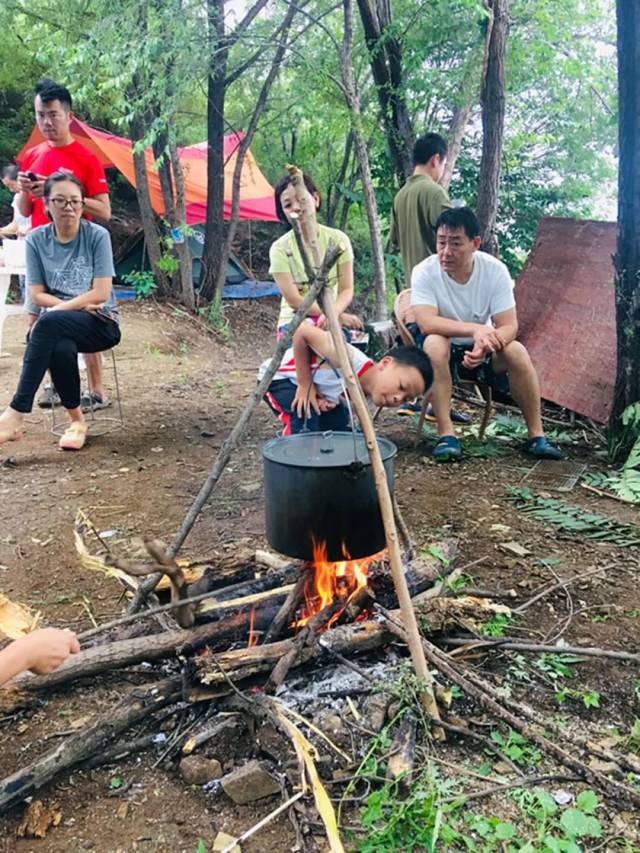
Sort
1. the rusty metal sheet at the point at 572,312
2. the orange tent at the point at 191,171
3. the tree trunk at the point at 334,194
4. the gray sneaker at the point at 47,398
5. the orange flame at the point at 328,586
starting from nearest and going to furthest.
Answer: the orange flame at the point at 328,586
the rusty metal sheet at the point at 572,312
the gray sneaker at the point at 47,398
the orange tent at the point at 191,171
the tree trunk at the point at 334,194

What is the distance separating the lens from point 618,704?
215cm

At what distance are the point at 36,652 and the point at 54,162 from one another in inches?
158

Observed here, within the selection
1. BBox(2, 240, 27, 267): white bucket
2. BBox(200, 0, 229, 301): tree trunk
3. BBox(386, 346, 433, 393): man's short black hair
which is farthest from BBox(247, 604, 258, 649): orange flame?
BBox(200, 0, 229, 301): tree trunk

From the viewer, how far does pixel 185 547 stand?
327 centimetres

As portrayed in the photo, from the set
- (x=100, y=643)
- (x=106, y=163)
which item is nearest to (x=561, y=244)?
(x=100, y=643)

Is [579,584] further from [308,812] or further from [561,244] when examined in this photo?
[561,244]

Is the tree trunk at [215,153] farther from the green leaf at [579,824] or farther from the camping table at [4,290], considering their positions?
the green leaf at [579,824]

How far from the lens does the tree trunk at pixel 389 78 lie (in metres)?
7.18

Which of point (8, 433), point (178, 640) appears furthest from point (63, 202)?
point (178, 640)

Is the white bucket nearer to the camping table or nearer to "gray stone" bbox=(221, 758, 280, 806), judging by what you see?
the camping table

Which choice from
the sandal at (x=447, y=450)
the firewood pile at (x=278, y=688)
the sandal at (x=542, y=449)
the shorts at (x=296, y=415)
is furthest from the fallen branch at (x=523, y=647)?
the sandal at (x=542, y=449)

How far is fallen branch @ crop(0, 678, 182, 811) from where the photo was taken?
175 centimetres

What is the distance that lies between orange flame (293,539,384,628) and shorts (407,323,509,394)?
7.96ft

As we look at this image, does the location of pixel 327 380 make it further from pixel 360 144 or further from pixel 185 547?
pixel 360 144
